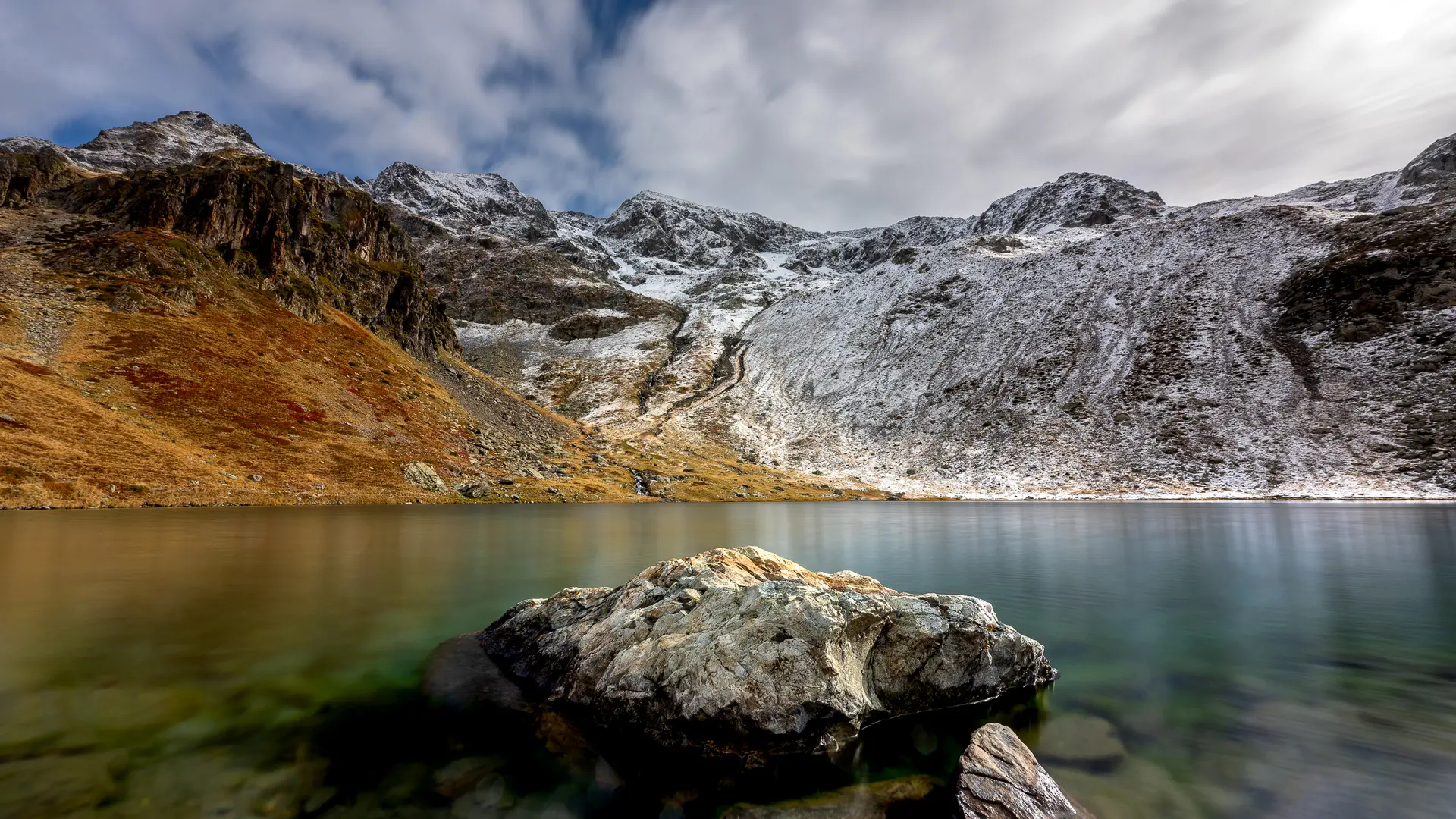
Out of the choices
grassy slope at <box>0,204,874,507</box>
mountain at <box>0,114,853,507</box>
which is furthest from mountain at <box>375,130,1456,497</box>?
grassy slope at <box>0,204,874,507</box>

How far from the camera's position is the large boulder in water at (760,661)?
10.3 metres

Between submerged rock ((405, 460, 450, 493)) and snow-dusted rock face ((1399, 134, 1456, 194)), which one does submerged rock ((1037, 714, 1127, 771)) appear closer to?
submerged rock ((405, 460, 450, 493))

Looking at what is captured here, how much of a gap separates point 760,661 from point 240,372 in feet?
265

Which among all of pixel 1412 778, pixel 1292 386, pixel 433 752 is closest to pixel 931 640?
pixel 1412 778

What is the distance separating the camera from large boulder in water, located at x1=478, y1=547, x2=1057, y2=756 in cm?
1032

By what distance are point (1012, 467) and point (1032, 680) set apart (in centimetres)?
8419

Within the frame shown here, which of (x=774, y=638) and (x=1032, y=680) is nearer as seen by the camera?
(x=774, y=638)

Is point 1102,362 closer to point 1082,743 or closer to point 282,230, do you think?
point 1082,743

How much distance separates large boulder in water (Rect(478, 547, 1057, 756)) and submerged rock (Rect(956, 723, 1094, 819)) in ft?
8.57

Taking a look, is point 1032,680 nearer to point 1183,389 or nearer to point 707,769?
point 707,769

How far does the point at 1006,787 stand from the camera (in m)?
8.11

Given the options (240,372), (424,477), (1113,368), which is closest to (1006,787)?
(424,477)

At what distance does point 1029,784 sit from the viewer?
817cm

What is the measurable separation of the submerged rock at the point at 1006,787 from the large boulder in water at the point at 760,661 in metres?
2.61
